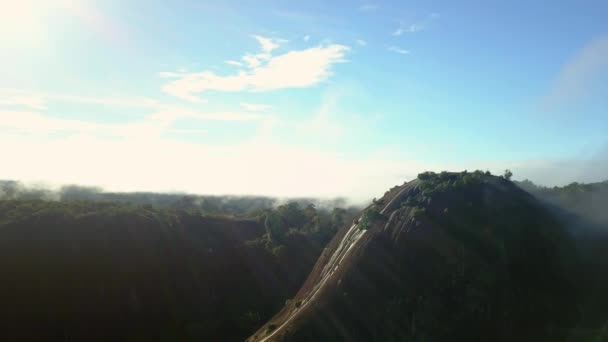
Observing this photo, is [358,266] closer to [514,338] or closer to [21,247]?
[514,338]

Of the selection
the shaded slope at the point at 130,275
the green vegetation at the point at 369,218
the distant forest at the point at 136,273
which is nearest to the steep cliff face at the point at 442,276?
the green vegetation at the point at 369,218

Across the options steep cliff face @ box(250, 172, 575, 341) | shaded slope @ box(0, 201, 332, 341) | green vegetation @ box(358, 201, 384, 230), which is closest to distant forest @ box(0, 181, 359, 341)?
shaded slope @ box(0, 201, 332, 341)

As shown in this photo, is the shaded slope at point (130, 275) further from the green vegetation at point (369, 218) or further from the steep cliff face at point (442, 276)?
the green vegetation at point (369, 218)

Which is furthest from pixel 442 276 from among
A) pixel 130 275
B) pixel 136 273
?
pixel 130 275

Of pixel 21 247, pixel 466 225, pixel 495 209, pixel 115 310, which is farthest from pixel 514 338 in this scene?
pixel 21 247

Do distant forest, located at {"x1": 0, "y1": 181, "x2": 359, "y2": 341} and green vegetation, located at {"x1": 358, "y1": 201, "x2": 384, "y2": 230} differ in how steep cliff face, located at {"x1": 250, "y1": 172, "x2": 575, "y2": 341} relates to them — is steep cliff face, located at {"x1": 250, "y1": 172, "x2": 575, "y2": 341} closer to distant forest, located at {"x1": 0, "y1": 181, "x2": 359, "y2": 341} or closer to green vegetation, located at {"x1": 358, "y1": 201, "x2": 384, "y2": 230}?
green vegetation, located at {"x1": 358, "y1": 201, "x2": 384, "y2": 230}

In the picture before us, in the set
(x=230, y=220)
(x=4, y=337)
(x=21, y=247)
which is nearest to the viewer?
(x=4, y=337)

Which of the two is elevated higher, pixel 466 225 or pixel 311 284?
pixel 466 225

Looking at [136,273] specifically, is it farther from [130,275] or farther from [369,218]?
[369,218]
